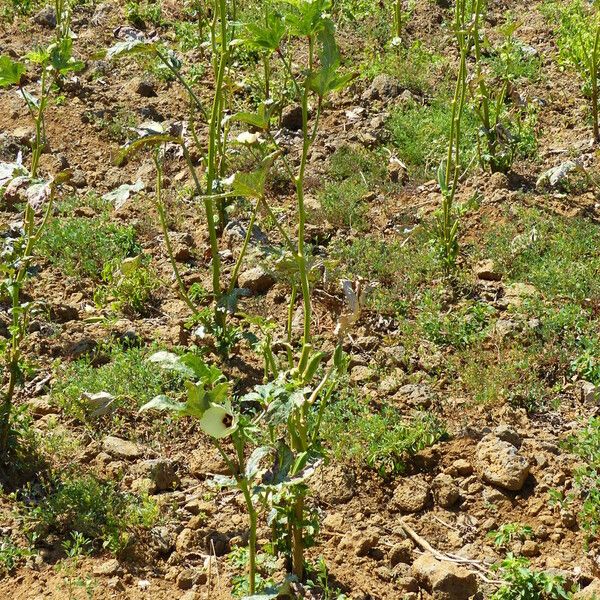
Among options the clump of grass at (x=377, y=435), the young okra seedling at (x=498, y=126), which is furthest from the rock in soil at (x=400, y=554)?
the young okra seedling at (x=498, y=126)

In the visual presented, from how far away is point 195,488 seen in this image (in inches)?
149

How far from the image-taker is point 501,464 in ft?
12.4

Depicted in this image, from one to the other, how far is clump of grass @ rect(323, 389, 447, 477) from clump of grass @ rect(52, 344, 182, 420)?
757 millimetres

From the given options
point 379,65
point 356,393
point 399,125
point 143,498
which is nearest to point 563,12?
point 379,65

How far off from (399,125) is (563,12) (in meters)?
1.96

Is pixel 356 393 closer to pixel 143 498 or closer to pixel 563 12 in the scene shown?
pixel 143 498

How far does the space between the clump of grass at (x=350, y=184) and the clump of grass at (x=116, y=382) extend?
5.35ft

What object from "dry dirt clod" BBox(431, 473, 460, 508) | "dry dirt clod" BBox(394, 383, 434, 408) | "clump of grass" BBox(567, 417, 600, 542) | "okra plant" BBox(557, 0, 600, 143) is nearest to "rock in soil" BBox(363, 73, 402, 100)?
"okra plant" BBox(557, 0, 600, 143)

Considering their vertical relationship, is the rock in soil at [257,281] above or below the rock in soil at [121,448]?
above

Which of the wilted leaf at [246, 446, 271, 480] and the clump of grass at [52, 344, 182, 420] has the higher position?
the wilted leaf at [246, 446, 271, 480]

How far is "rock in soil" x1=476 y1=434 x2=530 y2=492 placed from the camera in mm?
3723

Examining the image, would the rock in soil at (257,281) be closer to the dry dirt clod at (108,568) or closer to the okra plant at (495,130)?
the okra plant at (495,130)

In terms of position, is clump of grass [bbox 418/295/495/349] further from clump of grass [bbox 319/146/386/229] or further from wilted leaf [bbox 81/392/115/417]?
wilted leaf [bbox 81/392/115/417]

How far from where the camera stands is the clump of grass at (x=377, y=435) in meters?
3.87
